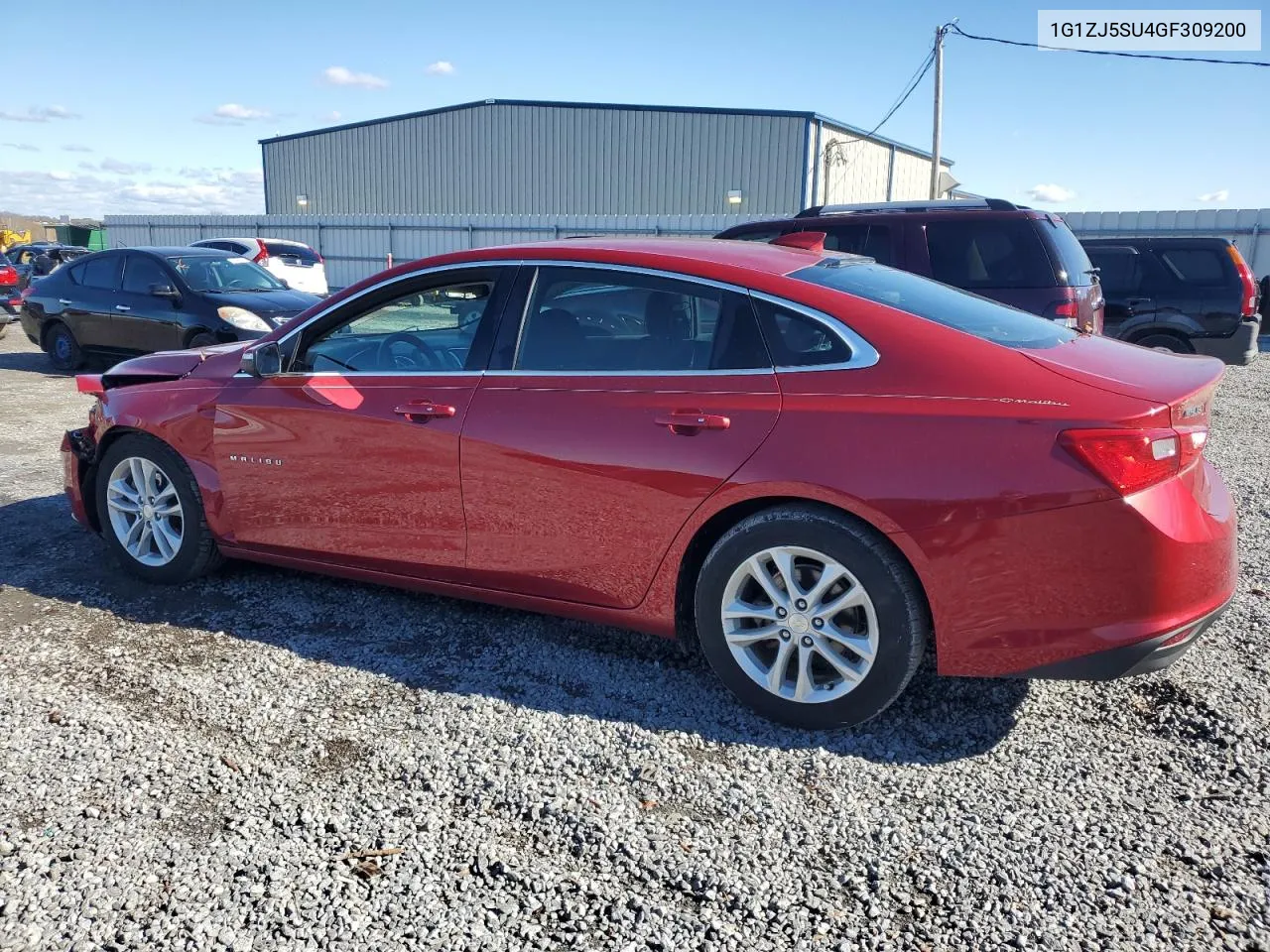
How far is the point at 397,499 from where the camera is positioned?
3.86m

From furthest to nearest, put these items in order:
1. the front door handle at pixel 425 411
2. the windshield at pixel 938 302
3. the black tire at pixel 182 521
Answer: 1. the black tire at pixel 182 521
2. the front door handle at pixel 425 411
3. the windshield at pixel 938 302

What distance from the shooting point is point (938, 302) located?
3529 millimetres

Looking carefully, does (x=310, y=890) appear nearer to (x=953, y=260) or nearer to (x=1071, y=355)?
(x=1071, y=355)

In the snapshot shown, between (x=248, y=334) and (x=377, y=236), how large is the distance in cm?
1695

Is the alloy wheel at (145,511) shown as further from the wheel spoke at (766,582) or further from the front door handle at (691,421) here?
the wheel spoke at (766,582)

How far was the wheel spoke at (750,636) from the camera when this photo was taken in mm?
3227

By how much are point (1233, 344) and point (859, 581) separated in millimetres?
10767

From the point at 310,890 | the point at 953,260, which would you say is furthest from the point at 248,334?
the point at 310,890

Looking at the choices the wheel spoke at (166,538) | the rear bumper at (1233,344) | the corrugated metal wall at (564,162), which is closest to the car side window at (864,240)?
the wheel spoke at (166,538)

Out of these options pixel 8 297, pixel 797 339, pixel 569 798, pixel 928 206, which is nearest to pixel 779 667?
pixel 569 798

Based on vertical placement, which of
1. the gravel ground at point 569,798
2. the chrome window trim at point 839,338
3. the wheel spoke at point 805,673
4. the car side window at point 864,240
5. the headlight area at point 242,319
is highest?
the car side window at point 864,240

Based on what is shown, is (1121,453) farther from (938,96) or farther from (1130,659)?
(938,96)

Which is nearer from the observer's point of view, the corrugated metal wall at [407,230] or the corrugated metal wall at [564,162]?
the corrugated metal wall at [407,230]

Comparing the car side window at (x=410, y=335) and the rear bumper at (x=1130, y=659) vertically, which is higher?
the car side window at (x=410, y=335)
